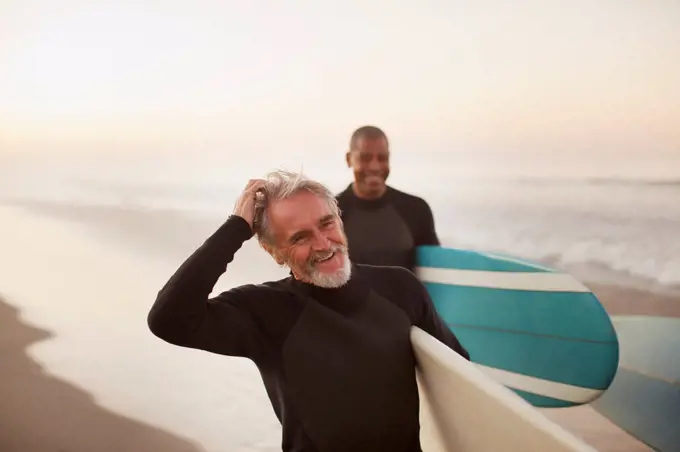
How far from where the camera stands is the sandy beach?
54.1 inches

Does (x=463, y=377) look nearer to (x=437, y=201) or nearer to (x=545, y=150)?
(x=437, y=201)

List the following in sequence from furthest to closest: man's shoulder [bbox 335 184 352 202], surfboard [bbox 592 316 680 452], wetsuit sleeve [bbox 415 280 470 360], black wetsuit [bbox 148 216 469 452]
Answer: surfboard [bbox 592 316 680 452] → man's shoulder [bbox 335 184 352 202] → wetsuit sleeve [bbox 415 280 470 360] → black wetsuit [bbox 148 216 469 452]

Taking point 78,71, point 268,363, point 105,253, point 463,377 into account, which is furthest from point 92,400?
point 463,377

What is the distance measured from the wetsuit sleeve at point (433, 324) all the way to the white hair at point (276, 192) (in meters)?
0.28

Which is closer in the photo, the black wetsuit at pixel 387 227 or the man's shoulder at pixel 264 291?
the man's shoulder at pixel 264 291

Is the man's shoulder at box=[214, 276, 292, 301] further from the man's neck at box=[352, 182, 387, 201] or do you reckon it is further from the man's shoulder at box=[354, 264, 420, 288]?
the man's neck at box=[352, 182, 387, 201]

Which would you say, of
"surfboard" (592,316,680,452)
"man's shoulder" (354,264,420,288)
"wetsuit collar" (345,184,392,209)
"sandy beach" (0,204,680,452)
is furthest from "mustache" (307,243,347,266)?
"surfboard" (592,316,680,452)

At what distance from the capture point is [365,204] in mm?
1311

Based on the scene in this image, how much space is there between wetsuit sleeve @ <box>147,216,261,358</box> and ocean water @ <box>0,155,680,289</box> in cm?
45

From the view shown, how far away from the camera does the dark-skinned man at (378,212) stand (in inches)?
50.5

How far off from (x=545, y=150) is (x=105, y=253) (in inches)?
44.7

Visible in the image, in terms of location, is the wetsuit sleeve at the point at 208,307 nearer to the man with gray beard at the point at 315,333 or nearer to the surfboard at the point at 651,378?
the man with gray beard at the point at 315,333

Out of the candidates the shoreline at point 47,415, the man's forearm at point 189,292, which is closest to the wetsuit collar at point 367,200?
the man's forearm at point 189,292

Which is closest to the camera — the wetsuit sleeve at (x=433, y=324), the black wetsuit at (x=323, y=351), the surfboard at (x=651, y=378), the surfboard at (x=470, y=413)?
the surfboard at (x=470, y=413)
